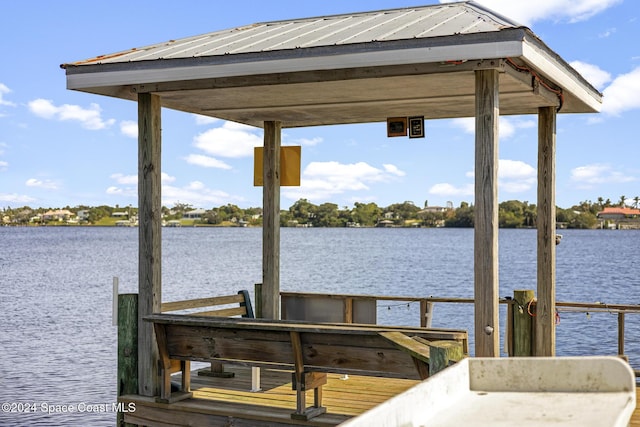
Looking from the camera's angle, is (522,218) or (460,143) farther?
(522,218)

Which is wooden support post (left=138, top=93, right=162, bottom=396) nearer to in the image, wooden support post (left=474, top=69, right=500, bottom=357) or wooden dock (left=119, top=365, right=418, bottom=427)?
wooden dock (left=119, top=365, right=418, bottom=427)

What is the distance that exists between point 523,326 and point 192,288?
138 feet

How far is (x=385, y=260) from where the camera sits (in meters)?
81.2

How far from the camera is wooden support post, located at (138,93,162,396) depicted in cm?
822

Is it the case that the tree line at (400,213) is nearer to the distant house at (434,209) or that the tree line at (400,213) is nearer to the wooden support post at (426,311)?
the distant house at (434,209)

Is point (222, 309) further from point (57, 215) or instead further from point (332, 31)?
point (57, 215)

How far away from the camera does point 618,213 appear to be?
4884 inches

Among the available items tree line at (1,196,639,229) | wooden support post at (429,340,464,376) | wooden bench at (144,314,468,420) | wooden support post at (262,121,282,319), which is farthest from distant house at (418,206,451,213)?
wooden support post at (429,340,464,376)

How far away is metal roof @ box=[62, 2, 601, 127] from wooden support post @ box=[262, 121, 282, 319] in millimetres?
716

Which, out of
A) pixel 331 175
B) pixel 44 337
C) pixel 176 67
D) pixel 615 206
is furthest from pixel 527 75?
pixel 615 206

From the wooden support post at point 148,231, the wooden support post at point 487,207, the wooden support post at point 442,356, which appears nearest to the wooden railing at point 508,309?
the wooden support post at point 487,207

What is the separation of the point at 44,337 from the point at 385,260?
5330 cm

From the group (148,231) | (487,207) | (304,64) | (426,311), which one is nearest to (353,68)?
(304,64)

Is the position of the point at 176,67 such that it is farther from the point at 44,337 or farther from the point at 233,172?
the point at 233,172
